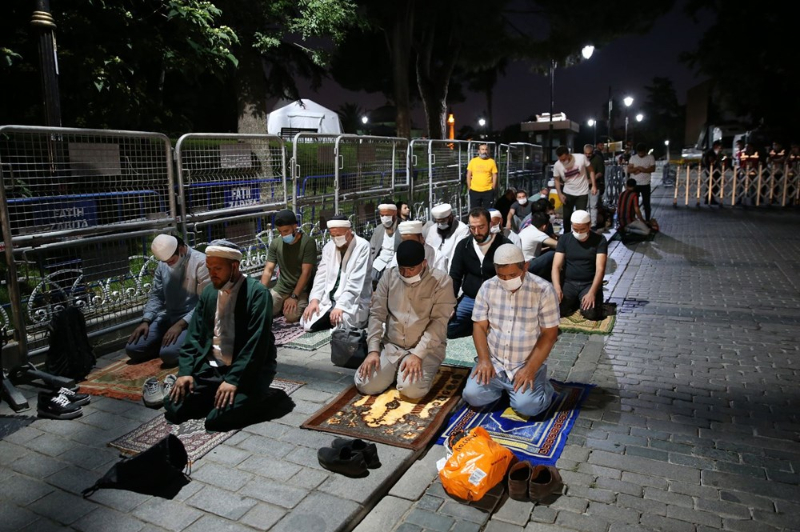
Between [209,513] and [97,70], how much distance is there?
7.71m

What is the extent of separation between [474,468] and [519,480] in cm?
29

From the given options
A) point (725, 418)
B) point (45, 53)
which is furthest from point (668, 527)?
point (45, 53)

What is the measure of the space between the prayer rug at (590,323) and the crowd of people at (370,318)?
4.7 inches

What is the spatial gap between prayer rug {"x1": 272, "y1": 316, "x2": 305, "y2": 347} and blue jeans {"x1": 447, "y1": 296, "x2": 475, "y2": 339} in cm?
178

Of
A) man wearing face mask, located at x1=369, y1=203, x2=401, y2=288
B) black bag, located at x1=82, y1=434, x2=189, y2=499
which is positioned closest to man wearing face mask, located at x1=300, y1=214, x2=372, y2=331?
man wearing face mask, located at x1=369, y1=203, x2=401, y2=288

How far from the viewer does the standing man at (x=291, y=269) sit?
24.4ft

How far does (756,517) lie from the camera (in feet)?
11.0

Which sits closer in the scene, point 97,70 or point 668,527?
→ point 668,527

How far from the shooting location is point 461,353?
6316mm

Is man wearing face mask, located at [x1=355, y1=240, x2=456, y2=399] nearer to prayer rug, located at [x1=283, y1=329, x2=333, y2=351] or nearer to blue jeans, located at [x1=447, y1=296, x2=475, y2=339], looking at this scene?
prayer rug, located at [x1=283, y1=329, x2=333, y2=351]

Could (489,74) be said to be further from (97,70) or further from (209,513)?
(209,513)

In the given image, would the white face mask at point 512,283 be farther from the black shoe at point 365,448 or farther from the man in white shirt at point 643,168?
the man in white shirt at point 643,168

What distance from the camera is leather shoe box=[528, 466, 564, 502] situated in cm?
355

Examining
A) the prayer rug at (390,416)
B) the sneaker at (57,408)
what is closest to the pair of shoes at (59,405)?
the sneaker at (57,408)
